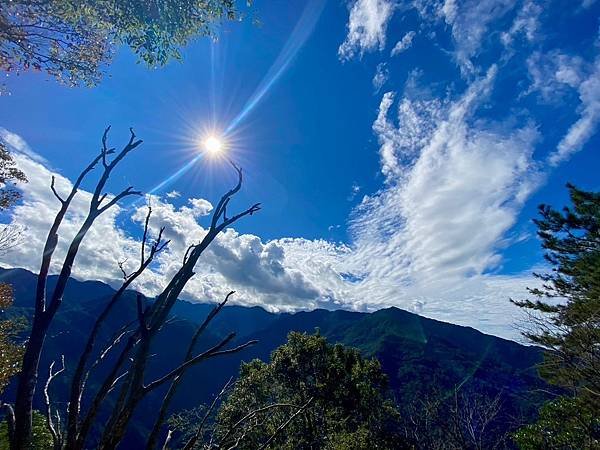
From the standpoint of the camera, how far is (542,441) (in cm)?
1344

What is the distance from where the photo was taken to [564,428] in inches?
538

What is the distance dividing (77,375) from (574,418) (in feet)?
59.4

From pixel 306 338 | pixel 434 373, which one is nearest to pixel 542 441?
pixel 306 338

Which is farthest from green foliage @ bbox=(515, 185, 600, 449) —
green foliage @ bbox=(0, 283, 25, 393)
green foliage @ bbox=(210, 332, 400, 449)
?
green foliage @ bbox=(0, 283, 25, 393)

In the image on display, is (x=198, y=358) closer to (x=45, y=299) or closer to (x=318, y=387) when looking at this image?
(x=45, y=299)

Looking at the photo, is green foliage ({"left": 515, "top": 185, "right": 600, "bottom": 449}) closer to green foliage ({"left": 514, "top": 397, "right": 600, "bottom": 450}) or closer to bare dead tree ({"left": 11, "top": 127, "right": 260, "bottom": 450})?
green foliage ({"left": 514, "top": 397, "right": 600, "bottom": 450})

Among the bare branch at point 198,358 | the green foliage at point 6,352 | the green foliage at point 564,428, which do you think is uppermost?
the green foliage at point 6,352

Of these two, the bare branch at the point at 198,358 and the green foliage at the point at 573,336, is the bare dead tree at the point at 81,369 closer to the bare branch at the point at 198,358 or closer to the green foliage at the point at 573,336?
the bare branch at the point at 198,358

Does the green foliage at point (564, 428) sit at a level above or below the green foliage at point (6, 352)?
below

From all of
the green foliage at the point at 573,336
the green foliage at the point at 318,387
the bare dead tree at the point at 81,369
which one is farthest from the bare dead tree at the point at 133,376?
the green foliage at the point at 318,387

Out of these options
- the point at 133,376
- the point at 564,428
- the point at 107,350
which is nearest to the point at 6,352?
the point at 107,350

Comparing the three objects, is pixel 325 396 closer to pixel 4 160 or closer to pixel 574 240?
pixel 574 240

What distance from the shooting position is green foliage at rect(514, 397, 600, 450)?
1243 centimetres

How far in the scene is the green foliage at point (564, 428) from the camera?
1243 cm
